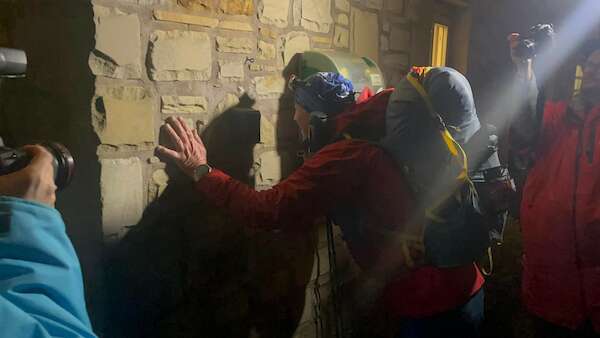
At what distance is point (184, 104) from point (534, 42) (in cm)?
154

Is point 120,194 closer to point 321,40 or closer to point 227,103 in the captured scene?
point 227,103

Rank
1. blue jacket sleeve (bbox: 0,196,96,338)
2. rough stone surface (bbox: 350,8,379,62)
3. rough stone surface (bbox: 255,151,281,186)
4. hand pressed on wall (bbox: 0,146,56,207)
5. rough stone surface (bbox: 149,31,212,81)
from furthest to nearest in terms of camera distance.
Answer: rough stone surface (bbox: 350,8,379,62) < rough stone surface (bbox: 255,151,281,186) < rough stone surface (bbox: 149,31,212,81) < hand pressed on wall (bbox: 0,146,56,207) < blue jacket sleeve (bbox: 0,196,96,338)

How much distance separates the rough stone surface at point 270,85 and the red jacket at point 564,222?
119 cm

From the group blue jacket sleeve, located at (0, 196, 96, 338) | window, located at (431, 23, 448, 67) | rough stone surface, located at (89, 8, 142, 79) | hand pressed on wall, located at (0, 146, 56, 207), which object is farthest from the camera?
window, located at (431, 23, 448, 67)

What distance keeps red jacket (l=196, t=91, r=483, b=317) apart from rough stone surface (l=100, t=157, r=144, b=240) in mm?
231

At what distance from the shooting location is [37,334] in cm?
66

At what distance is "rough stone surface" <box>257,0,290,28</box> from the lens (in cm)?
204

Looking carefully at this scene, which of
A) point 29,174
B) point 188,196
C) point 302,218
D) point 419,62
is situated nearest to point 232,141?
point 188,196

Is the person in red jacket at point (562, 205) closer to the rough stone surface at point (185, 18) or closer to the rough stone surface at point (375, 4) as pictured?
the rough stone surface at point (375, 4)

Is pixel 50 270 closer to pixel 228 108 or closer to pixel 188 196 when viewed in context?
pixel 188 196

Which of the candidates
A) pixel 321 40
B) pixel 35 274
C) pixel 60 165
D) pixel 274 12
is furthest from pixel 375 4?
pixel 35 274

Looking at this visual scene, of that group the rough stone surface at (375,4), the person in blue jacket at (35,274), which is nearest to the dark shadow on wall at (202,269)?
the person in blue jacket at (35,274)

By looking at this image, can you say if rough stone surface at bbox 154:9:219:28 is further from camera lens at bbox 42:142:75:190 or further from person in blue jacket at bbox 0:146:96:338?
person in blue jacket at bbox 0:146:96:338

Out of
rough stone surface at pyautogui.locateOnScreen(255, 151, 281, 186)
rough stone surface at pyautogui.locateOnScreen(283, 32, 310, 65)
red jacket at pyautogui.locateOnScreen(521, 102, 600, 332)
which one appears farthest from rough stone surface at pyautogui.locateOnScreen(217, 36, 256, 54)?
red jacket at pyautogui.locateOnScreen(521, 102, 600, 332)
